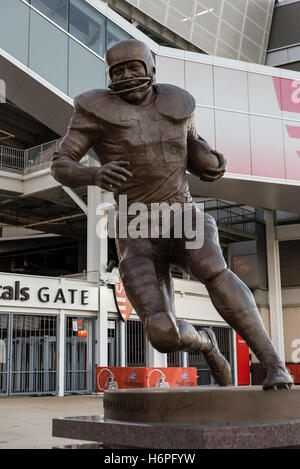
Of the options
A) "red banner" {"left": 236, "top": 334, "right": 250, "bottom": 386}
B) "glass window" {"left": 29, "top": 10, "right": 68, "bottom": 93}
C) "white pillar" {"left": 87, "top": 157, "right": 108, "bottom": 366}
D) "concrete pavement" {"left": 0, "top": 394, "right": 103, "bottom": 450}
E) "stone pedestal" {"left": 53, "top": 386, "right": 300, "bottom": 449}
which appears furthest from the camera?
"red banner" {"left": 236, "top": 334, "right": 250, "bottom": 386}

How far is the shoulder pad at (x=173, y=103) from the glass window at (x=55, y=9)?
14060 mm

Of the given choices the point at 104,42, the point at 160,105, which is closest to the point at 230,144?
the point at 104,42

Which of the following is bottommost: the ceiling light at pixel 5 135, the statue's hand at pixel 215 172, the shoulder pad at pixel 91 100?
the statue's hand at pixel 215 172

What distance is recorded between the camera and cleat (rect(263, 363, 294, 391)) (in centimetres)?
331

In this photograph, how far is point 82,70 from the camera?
17.9m

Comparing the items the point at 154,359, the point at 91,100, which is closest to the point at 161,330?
the point at 91,100

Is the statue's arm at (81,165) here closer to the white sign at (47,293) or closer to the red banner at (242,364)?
the white sign at (47,293)

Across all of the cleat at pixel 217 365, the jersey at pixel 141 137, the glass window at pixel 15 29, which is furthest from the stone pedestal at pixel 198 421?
the glass window at pixel 15 29

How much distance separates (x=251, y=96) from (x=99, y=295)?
8.95 metres

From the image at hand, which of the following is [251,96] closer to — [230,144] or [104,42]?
[230,144]

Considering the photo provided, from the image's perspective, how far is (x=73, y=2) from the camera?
700 inches

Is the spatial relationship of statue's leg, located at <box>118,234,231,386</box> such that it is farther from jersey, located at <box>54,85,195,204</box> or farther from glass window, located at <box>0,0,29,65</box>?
A: glass window, located at <box>0,0,29,65</box>

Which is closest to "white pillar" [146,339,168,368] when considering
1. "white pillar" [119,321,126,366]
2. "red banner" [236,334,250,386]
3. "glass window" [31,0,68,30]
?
"white pillar" [119,321,126,366]

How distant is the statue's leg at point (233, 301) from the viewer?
352cm
